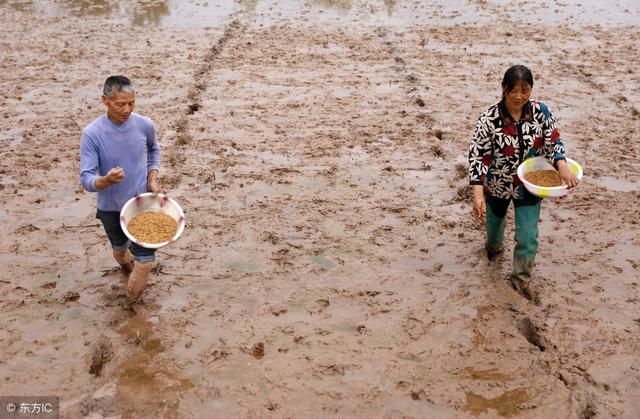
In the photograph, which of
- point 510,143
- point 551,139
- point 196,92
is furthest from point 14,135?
point 551,139

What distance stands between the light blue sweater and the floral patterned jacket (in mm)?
2204

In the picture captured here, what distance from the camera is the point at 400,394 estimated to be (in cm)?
364

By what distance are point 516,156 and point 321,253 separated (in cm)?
168

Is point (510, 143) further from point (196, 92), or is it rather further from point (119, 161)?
point (196, 92)

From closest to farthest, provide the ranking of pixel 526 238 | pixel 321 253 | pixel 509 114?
pixel 509 114 < pixel 526 238 < pixel 321 253

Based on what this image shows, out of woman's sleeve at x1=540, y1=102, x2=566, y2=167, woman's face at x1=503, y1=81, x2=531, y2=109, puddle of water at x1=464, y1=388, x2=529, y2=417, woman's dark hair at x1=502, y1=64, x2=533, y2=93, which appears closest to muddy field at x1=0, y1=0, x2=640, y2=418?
puddle of water at x1=464, y1=388, x2=529, y2=417

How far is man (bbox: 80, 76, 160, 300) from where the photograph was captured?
3.78 metres

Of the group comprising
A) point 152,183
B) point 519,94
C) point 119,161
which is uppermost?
point 519,94

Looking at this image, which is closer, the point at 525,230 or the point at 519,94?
the point at 519,94

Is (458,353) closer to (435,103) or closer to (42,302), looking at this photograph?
(42,302)

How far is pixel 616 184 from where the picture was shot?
239 inches

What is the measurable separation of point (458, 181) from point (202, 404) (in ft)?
11.7

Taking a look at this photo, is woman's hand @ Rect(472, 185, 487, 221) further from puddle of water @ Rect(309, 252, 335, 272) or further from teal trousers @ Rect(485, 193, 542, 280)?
puddle of water @ Rect(309, 252, 335, 272)

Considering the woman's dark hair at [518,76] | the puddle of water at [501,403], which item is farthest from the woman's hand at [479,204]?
the puddle of water at [501,403]
